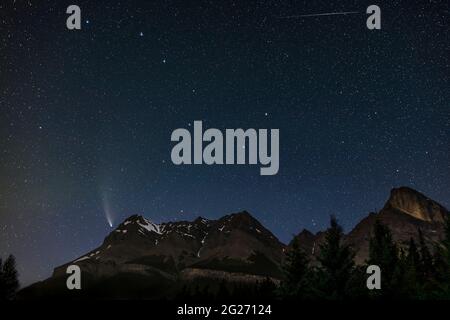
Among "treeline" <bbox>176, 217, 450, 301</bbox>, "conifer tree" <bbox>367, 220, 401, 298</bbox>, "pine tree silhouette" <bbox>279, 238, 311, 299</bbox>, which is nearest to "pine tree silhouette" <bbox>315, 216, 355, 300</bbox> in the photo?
"treeline" <bbox>176, 217, 450, 301</bbox>

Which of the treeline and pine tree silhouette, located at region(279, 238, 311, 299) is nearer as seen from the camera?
the treeline

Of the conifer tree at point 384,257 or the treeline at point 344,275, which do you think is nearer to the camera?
the treeline at point 344,275

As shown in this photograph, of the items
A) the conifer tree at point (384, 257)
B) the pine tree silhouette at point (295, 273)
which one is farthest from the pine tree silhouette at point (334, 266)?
Result: the conifer tree at point (384, 257)

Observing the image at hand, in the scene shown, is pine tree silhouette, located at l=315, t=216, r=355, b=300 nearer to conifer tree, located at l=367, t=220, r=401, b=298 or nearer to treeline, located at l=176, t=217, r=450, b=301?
treeline, located at l=176, t=217, r=450, b=301

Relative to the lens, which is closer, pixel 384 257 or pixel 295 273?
pixel 295 273

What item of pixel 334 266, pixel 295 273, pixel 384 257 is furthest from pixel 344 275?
pixel 384 257

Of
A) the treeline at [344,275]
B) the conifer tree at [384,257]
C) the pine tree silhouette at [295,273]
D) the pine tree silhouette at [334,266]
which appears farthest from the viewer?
the pine tree silhouette at [295,273]

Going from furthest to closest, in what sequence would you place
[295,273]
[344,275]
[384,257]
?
[384,257] → [295,273] → [344,275]

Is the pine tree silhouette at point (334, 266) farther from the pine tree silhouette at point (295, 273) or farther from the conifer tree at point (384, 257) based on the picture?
the conifer tree at point (384, 257)

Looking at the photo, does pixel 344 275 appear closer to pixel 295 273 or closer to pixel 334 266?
pixel 334 266

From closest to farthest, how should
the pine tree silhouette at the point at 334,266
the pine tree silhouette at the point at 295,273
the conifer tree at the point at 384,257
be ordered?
the pine tree silhouette at the point at 334,266 → the conifer tree at the point at 384,257 → the pine tree silhouette at the point at 295,273
